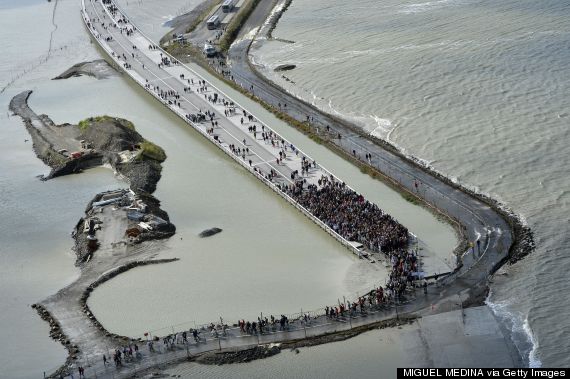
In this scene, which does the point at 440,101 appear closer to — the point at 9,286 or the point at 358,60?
the point at 358,60

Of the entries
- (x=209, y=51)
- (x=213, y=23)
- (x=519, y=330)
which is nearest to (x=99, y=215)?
(x=519, y=330)

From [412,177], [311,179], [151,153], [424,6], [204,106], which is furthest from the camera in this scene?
[424,6]

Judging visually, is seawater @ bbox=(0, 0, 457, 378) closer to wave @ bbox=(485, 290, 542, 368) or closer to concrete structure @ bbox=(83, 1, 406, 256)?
concrete structure @ bbox=(83, 1, 406, 256)

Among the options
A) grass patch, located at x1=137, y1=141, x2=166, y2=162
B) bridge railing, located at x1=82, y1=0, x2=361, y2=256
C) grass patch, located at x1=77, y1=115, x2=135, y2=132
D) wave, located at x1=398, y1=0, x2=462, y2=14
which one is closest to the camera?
bridge railing, located at x1=82, y1=0, x2=361, y2=256

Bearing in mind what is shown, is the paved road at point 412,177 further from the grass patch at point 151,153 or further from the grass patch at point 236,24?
the grass patch at point 236,24

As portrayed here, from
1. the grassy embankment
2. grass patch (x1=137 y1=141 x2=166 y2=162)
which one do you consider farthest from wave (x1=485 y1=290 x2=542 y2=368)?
the grassy embankment

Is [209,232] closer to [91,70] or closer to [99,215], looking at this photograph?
[99,215]
